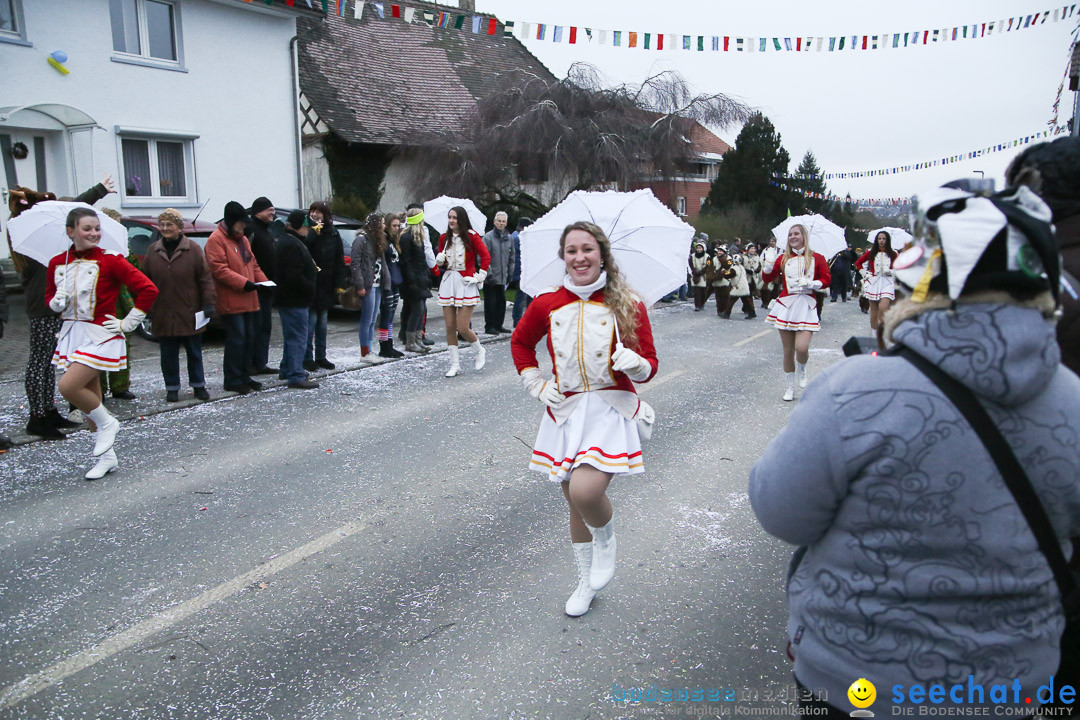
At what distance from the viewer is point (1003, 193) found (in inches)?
68.8

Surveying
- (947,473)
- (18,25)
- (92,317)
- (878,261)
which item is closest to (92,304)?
(92,317)

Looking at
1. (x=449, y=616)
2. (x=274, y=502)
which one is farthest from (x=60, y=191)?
(x=449, y=616)

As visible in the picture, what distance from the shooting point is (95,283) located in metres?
6.02

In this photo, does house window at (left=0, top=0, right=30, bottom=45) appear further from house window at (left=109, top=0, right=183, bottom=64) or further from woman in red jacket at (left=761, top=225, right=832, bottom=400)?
woman in red jacket at (left=761, top=225, right=832, bottom=400)

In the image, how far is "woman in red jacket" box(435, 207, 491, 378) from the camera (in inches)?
404

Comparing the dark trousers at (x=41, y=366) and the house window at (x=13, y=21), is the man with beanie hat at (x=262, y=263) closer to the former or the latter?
the dark trousers at (x=41, y=366)

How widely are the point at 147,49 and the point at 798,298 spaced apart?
50.4 feet

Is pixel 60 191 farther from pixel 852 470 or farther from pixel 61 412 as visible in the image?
pixel 852 470

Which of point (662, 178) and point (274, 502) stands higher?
point (662, 178)

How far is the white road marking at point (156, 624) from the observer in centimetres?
330

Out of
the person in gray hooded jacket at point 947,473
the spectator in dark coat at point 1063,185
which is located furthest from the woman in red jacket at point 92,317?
the spectator in dark coat at point 1063,185

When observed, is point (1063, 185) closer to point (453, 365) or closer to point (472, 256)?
point (453, 365)

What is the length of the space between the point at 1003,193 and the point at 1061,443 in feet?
1.79

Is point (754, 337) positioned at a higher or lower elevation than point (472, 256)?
lower
